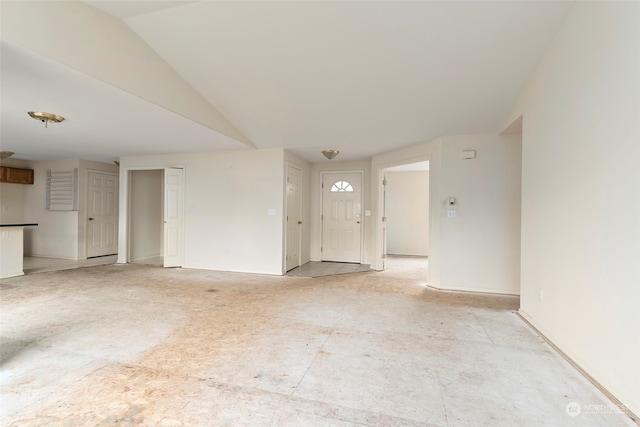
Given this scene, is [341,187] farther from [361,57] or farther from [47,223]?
[47,223]

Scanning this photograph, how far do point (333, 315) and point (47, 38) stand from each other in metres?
3.49

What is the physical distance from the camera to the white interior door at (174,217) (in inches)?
223

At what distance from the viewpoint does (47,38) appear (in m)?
2.19

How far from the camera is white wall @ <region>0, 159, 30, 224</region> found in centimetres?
650

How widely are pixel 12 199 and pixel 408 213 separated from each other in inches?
382

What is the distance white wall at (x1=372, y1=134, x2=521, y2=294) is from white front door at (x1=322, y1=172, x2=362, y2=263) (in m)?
2.24

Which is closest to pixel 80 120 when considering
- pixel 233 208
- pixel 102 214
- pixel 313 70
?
pixel 233 208

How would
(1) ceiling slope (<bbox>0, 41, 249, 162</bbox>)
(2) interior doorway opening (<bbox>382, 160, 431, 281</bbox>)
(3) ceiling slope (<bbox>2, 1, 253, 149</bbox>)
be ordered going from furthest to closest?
(2) interior doorway opening (<bbox>382, 160, 431, 281</bbox>) → (1) ceiling slope (<bbox>0, 41, 249, 162</bbox>) → (3) ceiling slope (<bbox>2, 1, 253, 149</bbox>)

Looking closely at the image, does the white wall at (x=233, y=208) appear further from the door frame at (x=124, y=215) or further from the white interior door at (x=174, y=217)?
the door frame at (x=124, y=215)

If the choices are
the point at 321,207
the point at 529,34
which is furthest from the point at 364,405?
the point at 321,207

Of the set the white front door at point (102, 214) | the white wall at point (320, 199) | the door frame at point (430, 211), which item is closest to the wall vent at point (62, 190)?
the white front door at point (102, 214)

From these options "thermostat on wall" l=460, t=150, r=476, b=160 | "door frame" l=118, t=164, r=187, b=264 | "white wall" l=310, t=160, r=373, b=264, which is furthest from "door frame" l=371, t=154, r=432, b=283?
"door frame" l=118, t=164, r=187, b=264

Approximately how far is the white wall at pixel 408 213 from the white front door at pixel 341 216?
1822 millimetres

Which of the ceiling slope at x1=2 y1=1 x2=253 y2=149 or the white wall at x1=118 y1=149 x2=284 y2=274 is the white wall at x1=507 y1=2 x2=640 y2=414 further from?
the ceiling slope at x1=2 y1=1 x2=253 y2=149
